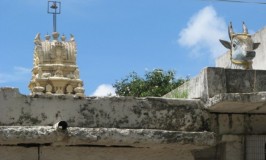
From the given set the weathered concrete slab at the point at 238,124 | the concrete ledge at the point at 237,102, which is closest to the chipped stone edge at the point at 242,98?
the concrete ledge at the point at 237,102

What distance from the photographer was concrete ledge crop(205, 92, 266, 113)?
5.97 meters

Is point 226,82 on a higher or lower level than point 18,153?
higher

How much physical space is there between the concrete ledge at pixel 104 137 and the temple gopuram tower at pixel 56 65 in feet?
45.2

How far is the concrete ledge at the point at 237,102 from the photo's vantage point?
5.97m

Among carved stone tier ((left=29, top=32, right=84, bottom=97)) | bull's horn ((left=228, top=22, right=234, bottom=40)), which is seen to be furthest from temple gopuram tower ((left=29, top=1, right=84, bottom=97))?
bull's horn ((left=228, top=22, right=234, bottom=40))

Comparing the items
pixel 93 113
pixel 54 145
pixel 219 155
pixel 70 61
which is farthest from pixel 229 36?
pixel 70 61

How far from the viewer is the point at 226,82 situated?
674cm

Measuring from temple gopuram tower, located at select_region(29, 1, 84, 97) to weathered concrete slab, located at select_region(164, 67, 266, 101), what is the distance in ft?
44.1

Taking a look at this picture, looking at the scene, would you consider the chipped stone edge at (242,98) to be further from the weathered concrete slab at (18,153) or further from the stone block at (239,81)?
the weathered concrete slab at (18,153)

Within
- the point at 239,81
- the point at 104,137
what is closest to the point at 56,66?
the point at 239,81

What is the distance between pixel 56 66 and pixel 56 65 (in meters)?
0.05

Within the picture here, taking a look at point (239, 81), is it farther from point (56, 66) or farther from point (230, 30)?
point (56, 66)

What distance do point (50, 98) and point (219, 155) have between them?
6.77 ft

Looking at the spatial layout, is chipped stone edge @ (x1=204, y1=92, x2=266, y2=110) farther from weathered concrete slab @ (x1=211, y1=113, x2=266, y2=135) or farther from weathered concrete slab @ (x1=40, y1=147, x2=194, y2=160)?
weathered concrete slab @ (x1=40, y1=147, x2=194, y2=160)
